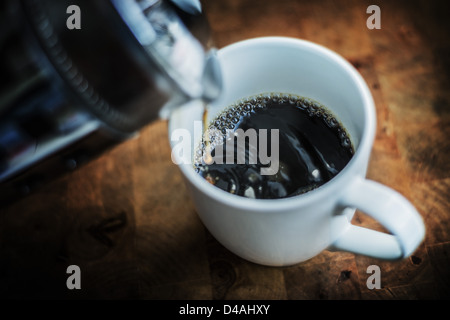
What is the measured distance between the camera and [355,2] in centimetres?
65

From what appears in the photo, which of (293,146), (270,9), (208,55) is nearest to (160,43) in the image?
(208,55)

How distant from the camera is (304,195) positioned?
0.34m

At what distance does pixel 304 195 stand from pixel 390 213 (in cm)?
6

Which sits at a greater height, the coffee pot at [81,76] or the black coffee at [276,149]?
the coffee pot at [81,76]

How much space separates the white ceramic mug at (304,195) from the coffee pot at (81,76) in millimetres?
33

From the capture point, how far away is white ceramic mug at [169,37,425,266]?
341 mm

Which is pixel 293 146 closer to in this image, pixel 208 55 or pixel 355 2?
pixel 208 55

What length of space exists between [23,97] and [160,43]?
14 centimetres

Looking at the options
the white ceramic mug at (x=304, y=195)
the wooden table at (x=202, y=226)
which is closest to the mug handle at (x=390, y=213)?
the white ceramic mug at (x=304, y=195)

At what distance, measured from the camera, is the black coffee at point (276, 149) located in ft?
1.46

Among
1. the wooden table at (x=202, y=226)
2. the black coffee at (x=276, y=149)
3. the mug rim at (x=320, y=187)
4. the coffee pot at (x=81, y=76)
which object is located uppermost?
the coffee pot at (x=81, y=76)

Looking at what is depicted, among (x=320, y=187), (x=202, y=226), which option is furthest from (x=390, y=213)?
(x=202, y=226)

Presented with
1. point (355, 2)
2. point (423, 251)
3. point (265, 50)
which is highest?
point (265, 50)

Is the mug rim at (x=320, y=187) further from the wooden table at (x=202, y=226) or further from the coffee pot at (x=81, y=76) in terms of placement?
the wooden table at (x=202, y=226)
